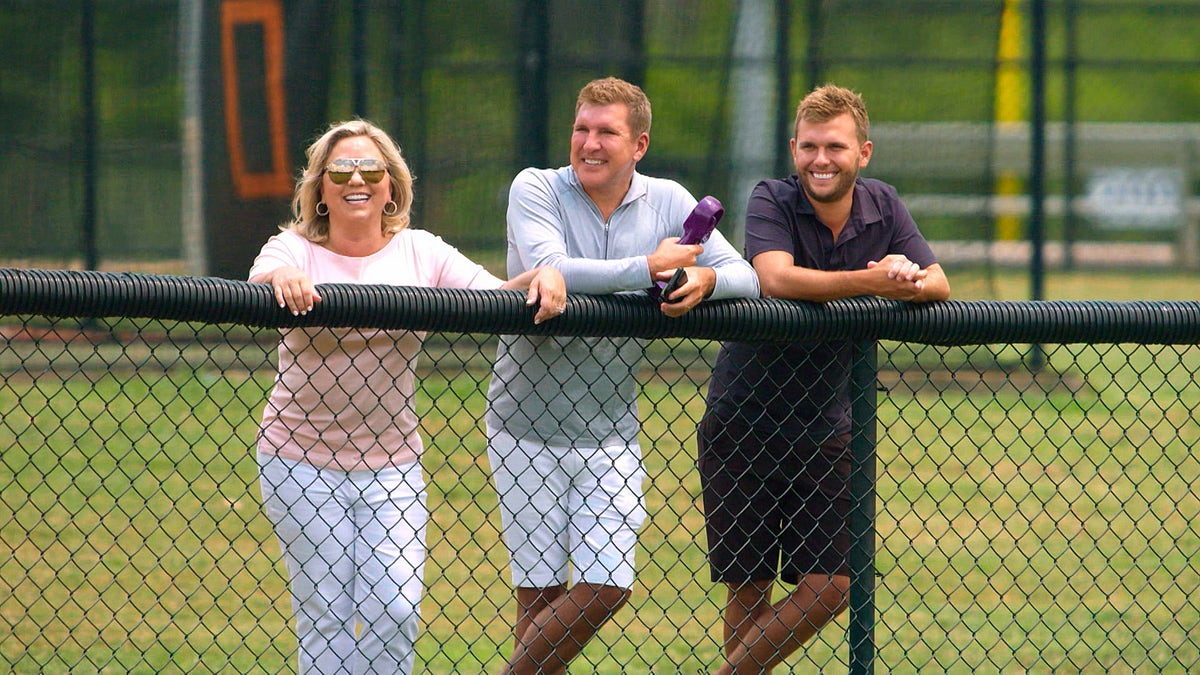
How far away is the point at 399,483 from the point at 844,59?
7.87 meters

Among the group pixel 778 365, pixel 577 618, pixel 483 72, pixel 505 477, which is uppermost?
pixel 483 72

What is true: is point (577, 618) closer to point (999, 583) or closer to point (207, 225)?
point (999, 583)

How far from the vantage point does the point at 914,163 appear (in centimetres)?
1084

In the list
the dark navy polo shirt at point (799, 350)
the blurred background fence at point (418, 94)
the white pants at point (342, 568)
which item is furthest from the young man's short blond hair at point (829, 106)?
the blurred background fence at point (418, 94)

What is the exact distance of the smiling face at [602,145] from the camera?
340cm

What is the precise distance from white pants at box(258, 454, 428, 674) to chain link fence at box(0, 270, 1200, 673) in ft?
0.52

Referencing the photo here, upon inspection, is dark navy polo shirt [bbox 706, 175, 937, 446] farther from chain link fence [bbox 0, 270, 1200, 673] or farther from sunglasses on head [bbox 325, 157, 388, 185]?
sunglasses on head [bbox 325, 157, 388, 185]

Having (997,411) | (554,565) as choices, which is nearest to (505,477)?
(554,565)

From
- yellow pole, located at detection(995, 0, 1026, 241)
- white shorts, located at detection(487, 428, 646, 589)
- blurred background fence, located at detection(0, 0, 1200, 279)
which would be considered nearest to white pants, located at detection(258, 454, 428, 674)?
white shorts, located at detection(487, 428, 646, 589)

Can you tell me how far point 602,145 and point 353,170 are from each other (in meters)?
0.61

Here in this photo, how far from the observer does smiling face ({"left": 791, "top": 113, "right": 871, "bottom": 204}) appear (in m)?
3.43

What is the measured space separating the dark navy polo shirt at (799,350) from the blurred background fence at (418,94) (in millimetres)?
6434

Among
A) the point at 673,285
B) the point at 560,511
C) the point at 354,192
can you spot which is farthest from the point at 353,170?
the point at 560,511

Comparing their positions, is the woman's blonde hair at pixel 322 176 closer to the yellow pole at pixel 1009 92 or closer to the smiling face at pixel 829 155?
the smiling face at pixel 829 155
